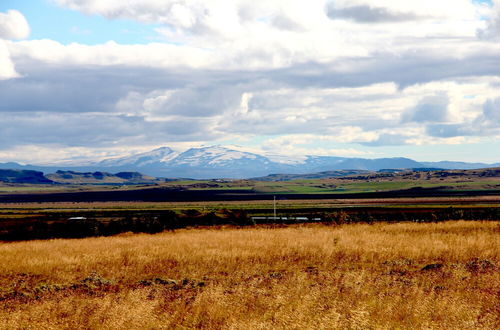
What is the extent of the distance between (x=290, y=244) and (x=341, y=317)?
41.7 feet

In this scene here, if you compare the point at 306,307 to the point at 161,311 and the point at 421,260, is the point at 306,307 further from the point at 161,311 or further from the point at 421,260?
the point at 421,260

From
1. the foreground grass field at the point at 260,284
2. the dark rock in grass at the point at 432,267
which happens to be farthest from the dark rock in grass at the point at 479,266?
the dark rock in grass at the point at 432,267

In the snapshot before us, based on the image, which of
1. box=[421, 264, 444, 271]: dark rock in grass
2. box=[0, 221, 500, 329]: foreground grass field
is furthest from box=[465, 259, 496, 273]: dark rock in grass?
box=[421, 264, 444, 271]: dark rock in grass

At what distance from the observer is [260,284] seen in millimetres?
15016

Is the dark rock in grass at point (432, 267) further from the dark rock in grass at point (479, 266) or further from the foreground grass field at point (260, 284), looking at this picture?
the dark rock in grass at point (479, 266)

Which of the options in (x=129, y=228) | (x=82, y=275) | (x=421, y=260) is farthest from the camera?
(x=129, y=228)

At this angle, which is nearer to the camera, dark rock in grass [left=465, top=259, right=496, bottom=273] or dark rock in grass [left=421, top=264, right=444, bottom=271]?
dark rock in grass [left=465, top=259, right=496, bottom=273]

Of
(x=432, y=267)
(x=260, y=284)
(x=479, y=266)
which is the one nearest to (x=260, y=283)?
(x=260, y=284)

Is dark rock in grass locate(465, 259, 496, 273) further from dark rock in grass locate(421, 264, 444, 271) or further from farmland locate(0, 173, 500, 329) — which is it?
dark rock in grass locate(421, 264, 444, 271)

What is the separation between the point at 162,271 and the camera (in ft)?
61.3

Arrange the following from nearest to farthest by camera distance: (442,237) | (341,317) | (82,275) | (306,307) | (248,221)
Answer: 1. (341,317)
2. (306,307)
3. (82,275)
4. (442,237)
5. (248,221)

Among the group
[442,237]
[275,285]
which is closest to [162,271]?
[275,285]

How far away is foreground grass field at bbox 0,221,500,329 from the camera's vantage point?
11.2m

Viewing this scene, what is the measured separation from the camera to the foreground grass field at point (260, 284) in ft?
36.8
